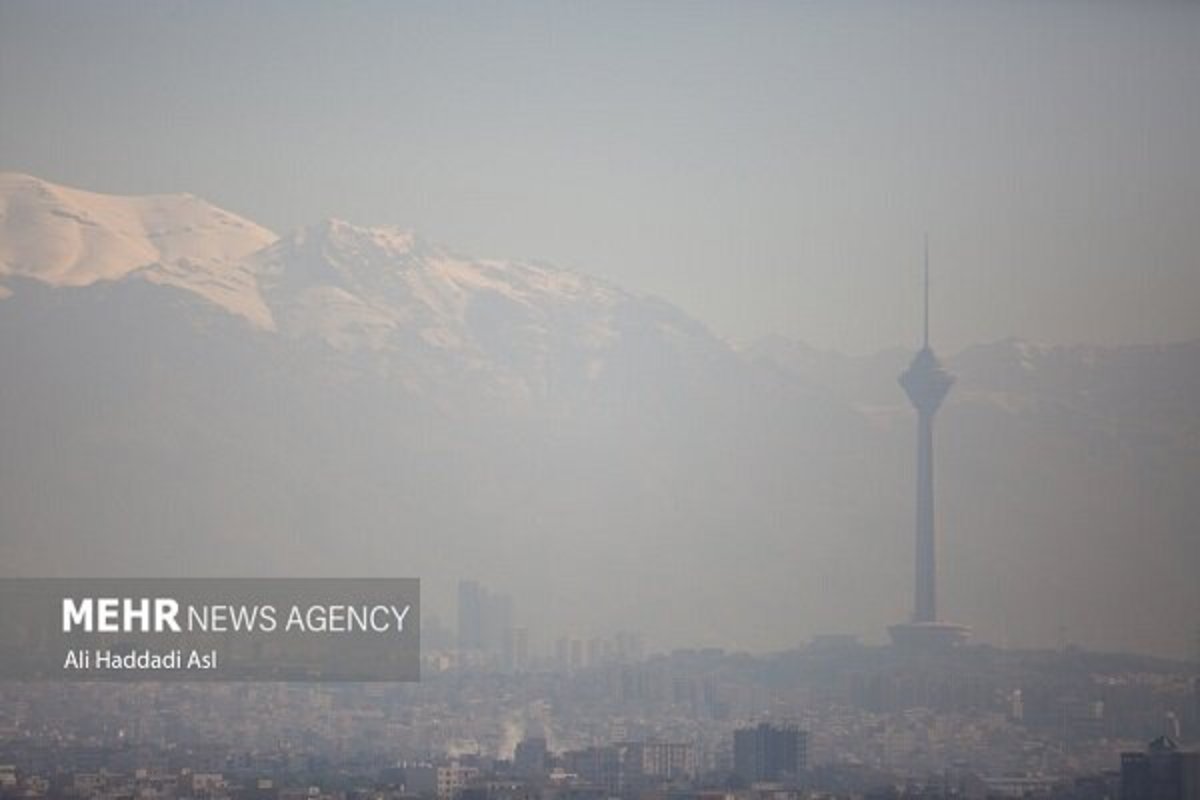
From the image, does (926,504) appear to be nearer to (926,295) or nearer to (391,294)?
(926,295)

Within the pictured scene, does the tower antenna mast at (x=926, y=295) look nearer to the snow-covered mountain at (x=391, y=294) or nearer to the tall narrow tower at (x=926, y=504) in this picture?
the tall narrow tower at (x=926, y=504)

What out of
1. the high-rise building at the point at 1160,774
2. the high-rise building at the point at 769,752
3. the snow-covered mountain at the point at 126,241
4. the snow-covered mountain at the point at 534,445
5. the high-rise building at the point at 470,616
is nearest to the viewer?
the snow-covered mountain at the point at 126,241

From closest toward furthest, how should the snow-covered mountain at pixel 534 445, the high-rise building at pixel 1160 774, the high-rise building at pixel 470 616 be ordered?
1. the snow-covered mountain at pixel 534 445
2. the high-rise building at pixel 470 616
3. the high-rise building at pixel 1160 774

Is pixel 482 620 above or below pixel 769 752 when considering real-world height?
above

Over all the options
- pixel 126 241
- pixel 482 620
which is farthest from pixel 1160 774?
pixel 126 241

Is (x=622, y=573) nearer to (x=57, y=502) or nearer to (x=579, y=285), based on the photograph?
(x=579, y=285)

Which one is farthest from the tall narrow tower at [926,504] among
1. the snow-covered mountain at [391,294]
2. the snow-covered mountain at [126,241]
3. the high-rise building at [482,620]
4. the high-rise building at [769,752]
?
the snow-covered mountain at [126,241]

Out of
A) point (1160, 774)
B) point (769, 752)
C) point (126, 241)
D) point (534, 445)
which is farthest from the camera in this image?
point (1160, 774)

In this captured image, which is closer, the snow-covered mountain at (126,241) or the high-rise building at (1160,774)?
the snow-covered mountain at (126,241)
